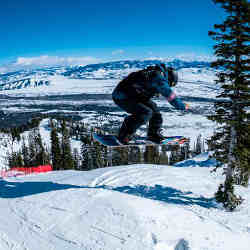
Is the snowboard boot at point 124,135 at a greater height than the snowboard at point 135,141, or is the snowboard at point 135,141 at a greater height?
the snowboard boot at point 124,135

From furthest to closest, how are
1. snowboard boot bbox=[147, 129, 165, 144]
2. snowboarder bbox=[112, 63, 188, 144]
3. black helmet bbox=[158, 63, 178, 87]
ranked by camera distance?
snowboard boot bbox=[147, 129, 165, 144] → black helmet bbox=[158, 63, 178, 87] → snowboarder bbox=[112, 63, 188, 144]

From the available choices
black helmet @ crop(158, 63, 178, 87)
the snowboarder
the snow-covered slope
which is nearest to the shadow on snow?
the snow-covered slope

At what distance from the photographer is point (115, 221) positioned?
26.9ft

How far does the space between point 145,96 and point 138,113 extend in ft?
2.27

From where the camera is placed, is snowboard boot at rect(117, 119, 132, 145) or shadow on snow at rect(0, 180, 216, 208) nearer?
snowboard boot at rect(117, 119, 132, 145)

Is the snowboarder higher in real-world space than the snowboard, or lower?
higher

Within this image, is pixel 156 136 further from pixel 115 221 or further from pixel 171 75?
pixel 115 221

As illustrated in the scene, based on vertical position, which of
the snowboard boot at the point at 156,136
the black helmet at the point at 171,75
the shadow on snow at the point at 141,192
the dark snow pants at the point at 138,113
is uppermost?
the black helmet at the point at 171,75

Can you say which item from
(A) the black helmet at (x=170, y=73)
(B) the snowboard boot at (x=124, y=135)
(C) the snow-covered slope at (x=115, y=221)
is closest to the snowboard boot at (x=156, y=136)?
(B) the snowboard boot at (x=124, y=135)

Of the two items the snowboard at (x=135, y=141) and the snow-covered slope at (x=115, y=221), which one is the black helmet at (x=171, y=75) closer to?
the snowboard at (x=135, y=141)

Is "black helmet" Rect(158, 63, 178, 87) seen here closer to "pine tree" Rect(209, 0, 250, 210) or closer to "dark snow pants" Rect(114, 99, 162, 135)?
"dark snow pants" Rect(114, 99, 162, 135)

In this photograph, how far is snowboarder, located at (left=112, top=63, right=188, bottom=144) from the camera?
318 inches

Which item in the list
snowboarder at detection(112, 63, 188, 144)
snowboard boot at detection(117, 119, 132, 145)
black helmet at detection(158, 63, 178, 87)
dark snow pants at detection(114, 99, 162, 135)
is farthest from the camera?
snowboard boot at detection(117, 119, 132, 145)

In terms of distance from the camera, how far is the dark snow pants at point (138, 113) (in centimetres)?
901
